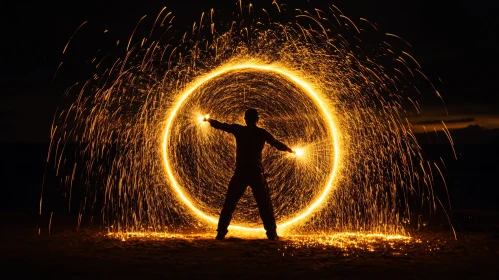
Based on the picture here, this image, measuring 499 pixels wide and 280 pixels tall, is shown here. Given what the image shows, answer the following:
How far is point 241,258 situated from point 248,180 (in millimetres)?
1989

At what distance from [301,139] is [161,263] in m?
5.40

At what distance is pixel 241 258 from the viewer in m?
7.98

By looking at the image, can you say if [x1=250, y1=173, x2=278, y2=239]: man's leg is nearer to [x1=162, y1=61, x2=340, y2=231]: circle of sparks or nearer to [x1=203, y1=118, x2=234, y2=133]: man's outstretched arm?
[x1=203, y1=118, x2=234, y2=133]: man's outstretched arm

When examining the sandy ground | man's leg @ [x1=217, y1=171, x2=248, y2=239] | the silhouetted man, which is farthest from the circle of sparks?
man's leg @ [x1=217, y1=171, x2=248, y2=239]

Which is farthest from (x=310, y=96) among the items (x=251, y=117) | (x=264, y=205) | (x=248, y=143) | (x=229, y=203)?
(x=229, y=203)

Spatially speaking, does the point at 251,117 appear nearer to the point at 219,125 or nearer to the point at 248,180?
the point at 219,125

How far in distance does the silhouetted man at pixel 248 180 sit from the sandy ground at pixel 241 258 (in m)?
0.34

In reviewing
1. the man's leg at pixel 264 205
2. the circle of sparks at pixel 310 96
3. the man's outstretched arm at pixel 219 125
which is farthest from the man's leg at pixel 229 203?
the circle of sparks at pixel 310 96

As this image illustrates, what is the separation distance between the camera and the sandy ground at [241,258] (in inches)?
277

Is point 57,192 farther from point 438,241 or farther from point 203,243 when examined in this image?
point 438,241

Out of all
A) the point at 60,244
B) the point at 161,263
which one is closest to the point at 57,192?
the point at 60,244

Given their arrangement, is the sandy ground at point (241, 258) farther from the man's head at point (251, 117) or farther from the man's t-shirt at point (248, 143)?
the man's head at point (251, 117)

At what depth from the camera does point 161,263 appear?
766 centimetres

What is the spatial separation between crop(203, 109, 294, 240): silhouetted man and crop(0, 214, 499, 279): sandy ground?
0.34m
